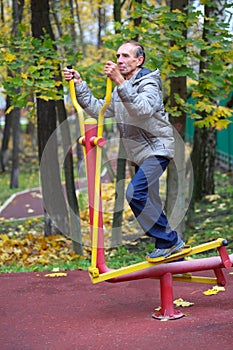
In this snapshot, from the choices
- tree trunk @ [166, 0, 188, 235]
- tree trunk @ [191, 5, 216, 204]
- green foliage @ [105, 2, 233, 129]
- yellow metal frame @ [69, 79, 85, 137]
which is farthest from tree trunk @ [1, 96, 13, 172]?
yellow metal frame @ [69, 79, 85, 137]

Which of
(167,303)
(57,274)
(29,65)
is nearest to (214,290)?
(167,303)

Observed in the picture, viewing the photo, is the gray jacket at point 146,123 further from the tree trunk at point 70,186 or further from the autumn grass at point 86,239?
the tree trunk at point 70,186

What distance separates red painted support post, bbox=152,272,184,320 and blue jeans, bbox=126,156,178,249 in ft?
0.83

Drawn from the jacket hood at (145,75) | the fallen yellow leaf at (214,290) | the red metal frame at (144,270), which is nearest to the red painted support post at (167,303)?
the red metal frame at (144,270)

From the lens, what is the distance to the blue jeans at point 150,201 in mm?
4992

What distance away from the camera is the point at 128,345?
446cm

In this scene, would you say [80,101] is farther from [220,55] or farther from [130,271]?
[220,55]

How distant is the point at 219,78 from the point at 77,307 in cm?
466

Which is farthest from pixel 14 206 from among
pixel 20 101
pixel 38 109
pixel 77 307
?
pixel 77 307

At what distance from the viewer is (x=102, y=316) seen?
17.9ft

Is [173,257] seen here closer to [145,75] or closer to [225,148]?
[145,75]

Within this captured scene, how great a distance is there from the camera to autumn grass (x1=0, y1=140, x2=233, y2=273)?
31.4ft

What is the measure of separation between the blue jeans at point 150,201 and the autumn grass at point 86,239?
295 centimetres

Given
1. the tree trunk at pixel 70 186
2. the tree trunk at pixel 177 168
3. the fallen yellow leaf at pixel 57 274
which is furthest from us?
the tree trunk at pixel 70 186
